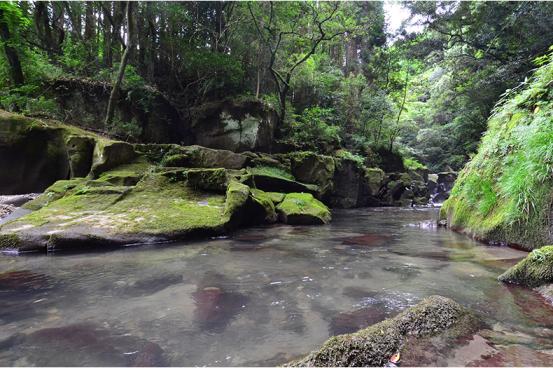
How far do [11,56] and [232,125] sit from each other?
749cm

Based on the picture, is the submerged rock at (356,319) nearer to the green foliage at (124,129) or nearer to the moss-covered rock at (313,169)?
the moss-covered rock at (313,169)

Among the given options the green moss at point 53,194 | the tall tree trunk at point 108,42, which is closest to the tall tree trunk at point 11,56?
the tall tree trunk at point 108,42

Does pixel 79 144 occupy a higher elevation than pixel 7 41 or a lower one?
lower

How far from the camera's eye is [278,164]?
39.8 feet

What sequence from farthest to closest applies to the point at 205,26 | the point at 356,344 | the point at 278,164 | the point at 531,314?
the point at 205,26, the point at 278,164, the point at 531,314, the point at 356,344

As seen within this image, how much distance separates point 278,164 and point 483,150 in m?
6.63

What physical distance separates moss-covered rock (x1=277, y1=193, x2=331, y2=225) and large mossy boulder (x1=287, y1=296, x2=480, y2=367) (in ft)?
20.3

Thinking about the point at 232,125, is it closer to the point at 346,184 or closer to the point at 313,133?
the point at 313,133

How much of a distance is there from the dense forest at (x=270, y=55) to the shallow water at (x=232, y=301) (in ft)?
29.3

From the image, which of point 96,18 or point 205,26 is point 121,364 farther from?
point 96,18

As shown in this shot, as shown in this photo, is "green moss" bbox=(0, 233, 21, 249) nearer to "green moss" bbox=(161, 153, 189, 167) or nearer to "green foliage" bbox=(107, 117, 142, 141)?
"green moss" bbox=(161, 153, 189, 167)

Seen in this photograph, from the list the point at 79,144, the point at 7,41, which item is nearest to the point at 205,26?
the point at 7,41

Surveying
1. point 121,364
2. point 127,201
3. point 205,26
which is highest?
point 205,26

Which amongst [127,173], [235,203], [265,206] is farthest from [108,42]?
[235,203]
